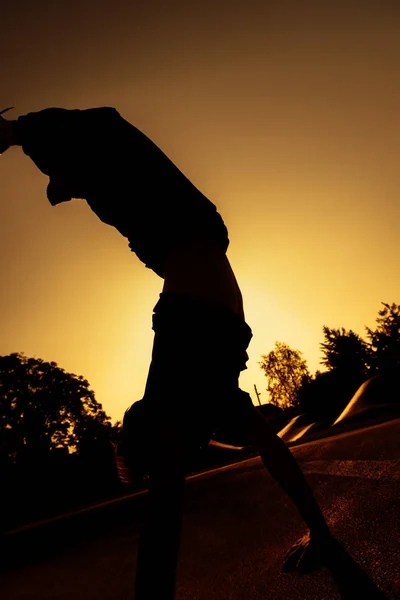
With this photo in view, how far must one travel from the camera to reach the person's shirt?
1346 mm

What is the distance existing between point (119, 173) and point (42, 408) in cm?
3201

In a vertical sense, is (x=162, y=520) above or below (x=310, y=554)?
above

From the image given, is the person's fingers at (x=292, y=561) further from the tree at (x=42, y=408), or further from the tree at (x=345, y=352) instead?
the tree at (x=345, y=352)

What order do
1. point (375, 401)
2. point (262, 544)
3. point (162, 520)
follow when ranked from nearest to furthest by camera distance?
point (162, 520) < point (262, 544) < point (375, 401)

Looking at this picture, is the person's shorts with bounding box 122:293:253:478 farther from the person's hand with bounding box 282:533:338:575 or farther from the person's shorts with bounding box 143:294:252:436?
the person's hand with bounding box 282:533:338:575

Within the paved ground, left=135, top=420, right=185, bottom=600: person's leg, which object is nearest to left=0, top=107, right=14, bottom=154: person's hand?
left=135, top=420, right=185, bottom=600: person's leg

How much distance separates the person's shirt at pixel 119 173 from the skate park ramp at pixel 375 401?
8.42 m

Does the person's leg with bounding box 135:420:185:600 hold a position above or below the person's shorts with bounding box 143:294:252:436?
below

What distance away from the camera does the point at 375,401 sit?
31.9 feet

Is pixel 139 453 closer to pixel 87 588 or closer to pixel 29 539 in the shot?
pixel 87 588

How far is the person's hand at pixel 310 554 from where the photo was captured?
114 centimetres

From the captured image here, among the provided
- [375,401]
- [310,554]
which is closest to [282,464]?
[310,554]

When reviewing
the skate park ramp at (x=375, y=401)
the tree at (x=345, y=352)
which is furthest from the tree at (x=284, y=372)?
the skate park ramp at (x=375, y=401)

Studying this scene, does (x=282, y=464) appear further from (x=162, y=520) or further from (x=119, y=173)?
(x=119, y=173)
